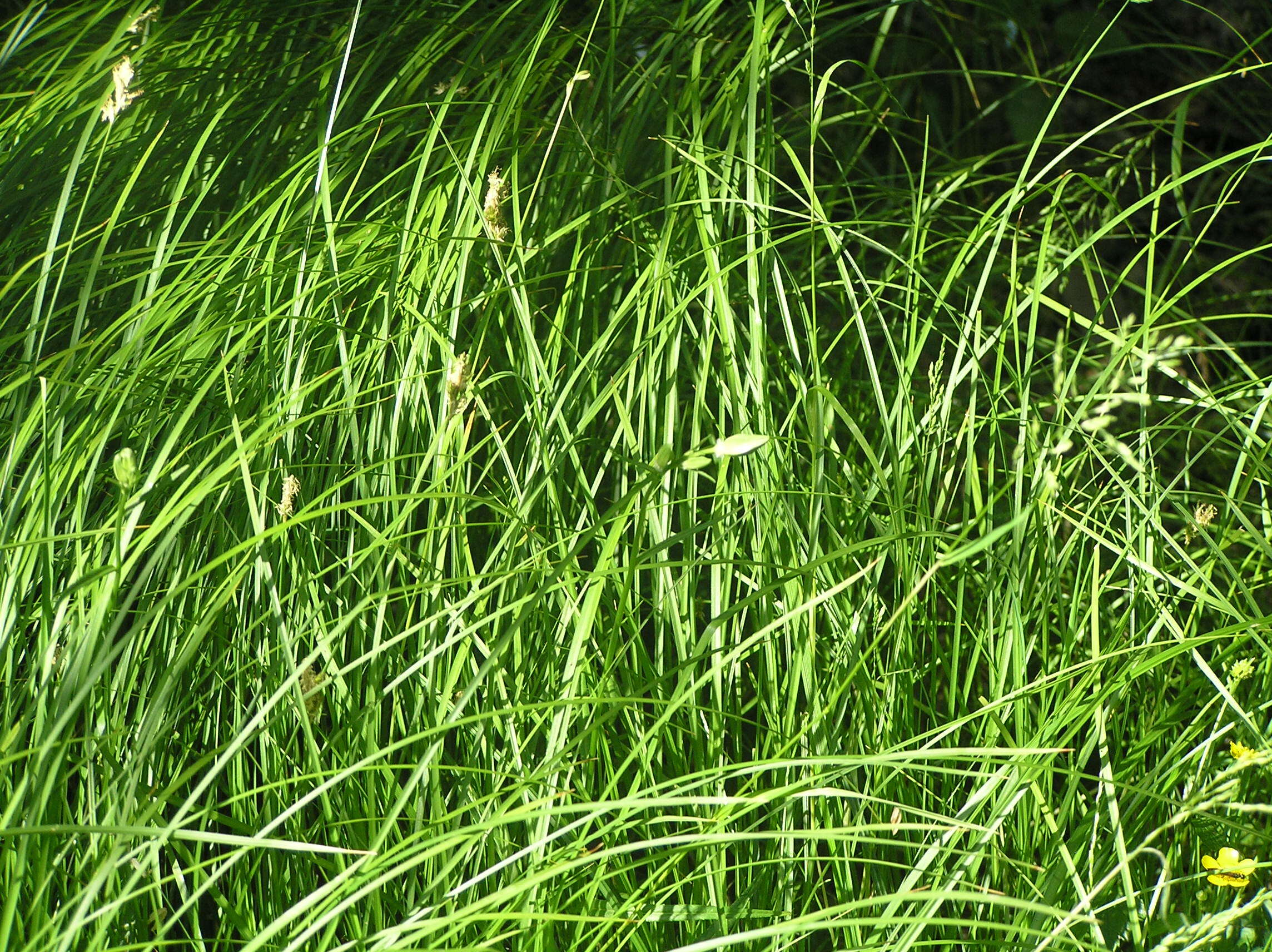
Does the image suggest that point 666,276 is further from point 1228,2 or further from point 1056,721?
point 1228,2

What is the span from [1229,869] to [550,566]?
550mm

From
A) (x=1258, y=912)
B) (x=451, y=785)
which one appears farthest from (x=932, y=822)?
(x=451, y=785)

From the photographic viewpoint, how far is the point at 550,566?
28.8 inches

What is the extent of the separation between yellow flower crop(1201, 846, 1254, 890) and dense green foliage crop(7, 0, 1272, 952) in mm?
13

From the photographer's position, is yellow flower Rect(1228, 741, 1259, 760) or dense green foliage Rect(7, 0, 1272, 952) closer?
dense green foliage Rect(7, 0, 1272, 952)

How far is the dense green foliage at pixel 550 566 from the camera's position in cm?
73

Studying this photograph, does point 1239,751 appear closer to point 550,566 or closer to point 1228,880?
point 1228,880

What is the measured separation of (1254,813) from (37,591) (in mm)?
1085

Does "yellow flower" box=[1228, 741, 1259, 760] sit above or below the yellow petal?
above

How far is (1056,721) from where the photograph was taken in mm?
818

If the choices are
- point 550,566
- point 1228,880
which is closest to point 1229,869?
point 1228,880

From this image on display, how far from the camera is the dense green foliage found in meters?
0.73

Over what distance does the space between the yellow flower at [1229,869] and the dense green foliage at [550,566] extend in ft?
0.04

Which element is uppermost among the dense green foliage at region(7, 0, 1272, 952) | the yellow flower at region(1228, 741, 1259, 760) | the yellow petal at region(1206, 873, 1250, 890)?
the dense green foliage at region(7, 0, 1272, 952)
